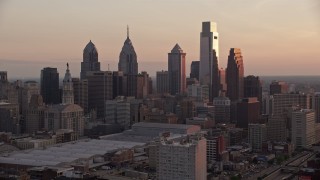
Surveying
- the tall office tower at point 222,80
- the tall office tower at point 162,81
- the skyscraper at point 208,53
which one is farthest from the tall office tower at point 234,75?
the tall office tower at point 162,81

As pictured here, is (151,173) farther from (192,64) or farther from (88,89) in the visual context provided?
(192,64)

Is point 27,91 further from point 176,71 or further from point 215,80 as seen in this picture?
point 176,71

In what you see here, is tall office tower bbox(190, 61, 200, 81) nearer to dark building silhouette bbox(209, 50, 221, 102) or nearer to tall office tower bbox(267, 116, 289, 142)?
dark building silhouette bbox(209, 50, 221, 102)

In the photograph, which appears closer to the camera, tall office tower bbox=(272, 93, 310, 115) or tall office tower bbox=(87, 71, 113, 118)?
tall office tower bbox=(272, 93, 310, 115)

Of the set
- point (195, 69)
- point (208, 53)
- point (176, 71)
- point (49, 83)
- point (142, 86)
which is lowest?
point (142, 86)

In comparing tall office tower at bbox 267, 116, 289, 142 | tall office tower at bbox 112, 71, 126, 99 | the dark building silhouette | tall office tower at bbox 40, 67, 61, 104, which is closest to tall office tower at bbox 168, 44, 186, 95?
the dark building silhouette

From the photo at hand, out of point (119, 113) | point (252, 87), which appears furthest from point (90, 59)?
point (119, 113)
